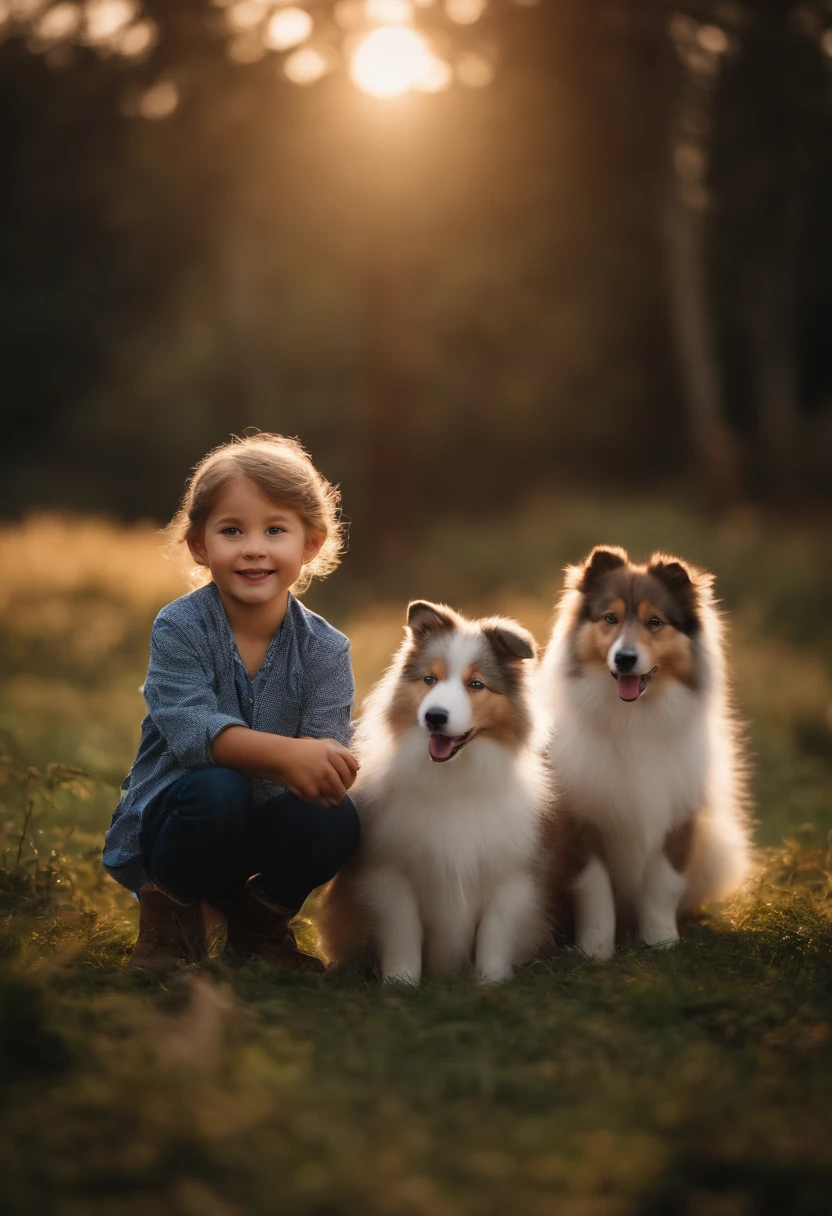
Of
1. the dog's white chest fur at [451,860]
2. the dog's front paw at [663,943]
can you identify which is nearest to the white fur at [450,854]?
the dog's white chest fur at [451,860]

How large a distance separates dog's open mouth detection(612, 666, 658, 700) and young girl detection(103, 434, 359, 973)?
3.22 feet

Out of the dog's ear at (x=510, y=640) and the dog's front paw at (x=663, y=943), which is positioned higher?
the dog's ear at (x=510, y=640)

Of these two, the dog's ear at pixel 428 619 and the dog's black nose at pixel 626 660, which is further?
the dog's black nose at pixel 626 660

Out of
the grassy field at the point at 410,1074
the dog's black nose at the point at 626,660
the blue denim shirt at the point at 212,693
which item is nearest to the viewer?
the grassy field at the point at 410,1074

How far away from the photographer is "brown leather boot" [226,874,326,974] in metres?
3.96

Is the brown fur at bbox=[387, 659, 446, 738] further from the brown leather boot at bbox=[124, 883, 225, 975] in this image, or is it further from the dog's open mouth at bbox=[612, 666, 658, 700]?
the brown leather boot at bbox=[124, 883, 225, 975]

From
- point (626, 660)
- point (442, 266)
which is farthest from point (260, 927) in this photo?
point (442, 266)

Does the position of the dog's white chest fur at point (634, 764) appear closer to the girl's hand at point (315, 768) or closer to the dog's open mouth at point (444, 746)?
the dog's open mouth at point (444, 746)

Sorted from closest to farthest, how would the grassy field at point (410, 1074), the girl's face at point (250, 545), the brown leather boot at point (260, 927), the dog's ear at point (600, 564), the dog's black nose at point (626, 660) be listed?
the grassy field at point (410, 1074)
the girl's face at point (250, 545)
the brown leather boot at point (260, 927)
the dog's black nose at point (626, 660)
the dog's ear at point (600, 564)

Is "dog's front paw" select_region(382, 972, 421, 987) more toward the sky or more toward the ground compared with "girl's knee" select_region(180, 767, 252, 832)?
more toward the ground

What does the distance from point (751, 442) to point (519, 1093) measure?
21.5 m

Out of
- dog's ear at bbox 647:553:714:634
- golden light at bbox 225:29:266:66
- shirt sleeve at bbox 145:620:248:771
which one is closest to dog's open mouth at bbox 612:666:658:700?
dog's ear at bbox 647:553:714:634

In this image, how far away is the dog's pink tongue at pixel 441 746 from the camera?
367 cm

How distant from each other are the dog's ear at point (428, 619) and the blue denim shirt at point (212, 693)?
0.27m
